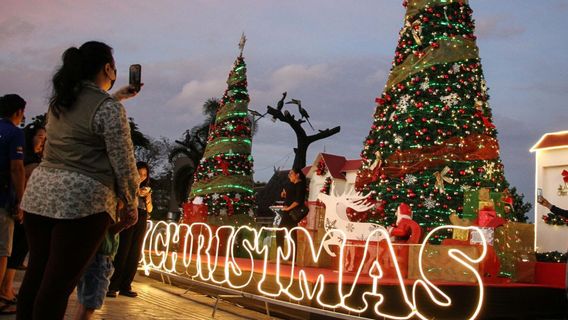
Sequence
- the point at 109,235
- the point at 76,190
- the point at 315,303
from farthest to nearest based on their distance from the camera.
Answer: the point at 315,303
the point at 109,235
the point at 76,190

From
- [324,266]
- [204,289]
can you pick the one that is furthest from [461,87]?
[204,289]

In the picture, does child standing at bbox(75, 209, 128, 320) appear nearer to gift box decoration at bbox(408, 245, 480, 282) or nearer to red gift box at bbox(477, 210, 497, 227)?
gift box decoration at bbox(408, 245, 480, 282)

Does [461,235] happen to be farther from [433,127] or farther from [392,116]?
[392,116]

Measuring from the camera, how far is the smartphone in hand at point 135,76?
3939 mm

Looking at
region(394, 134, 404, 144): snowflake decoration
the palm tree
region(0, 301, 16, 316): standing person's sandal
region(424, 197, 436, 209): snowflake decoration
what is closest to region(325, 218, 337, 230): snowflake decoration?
region(424, 197, 436, 209): snowflake decoration

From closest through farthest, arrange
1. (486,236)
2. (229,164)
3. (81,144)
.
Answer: (81,144)
(486,236)
(229,164)

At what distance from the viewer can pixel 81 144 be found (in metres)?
3.15

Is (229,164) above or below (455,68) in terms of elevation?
below

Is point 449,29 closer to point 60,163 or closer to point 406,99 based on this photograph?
point 406,99

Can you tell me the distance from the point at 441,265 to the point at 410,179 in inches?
143

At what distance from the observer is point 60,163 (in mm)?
3133

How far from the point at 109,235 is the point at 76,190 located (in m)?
0.92

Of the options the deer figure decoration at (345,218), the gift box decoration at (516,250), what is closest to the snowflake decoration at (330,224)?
the deer figure decoration at (345,218)

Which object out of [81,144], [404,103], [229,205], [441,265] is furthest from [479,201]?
[229,205]
